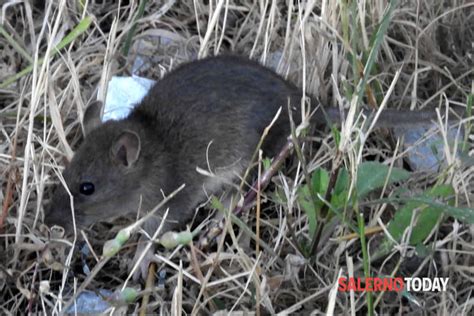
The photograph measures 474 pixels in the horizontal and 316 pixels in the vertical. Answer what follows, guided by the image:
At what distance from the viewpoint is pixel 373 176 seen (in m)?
3.18

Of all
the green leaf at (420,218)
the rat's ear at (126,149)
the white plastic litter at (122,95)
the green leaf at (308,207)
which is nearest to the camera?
the green leaf at (420,218)

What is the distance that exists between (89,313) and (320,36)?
1548 millimetres

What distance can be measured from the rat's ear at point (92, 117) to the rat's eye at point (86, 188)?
229 mm

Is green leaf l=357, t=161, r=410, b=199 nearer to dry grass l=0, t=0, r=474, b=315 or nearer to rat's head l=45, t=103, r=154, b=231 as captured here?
dry grass l=0, t=0, r=474, b=315

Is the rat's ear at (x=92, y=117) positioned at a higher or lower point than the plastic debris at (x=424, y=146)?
higher

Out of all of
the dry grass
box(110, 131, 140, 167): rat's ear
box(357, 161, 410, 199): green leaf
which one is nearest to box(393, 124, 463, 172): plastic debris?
the dry grass

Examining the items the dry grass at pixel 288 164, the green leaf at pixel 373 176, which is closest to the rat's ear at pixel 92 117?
the dry grass at pixel 288 164

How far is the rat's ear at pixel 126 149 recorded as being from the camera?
3594 millimetres

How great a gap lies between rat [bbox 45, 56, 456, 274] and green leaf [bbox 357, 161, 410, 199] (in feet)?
1.68

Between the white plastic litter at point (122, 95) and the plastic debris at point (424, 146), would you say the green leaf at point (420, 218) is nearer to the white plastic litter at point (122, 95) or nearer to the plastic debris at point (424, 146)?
the plastic debris at point (424, 146)

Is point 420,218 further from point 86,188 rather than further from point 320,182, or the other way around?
point 86,188

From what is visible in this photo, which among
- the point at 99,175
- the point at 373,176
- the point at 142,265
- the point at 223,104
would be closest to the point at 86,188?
the point at 99,175

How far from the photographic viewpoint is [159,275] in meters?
3.48

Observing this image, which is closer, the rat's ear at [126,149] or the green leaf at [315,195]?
the green leaf at [315,195]
